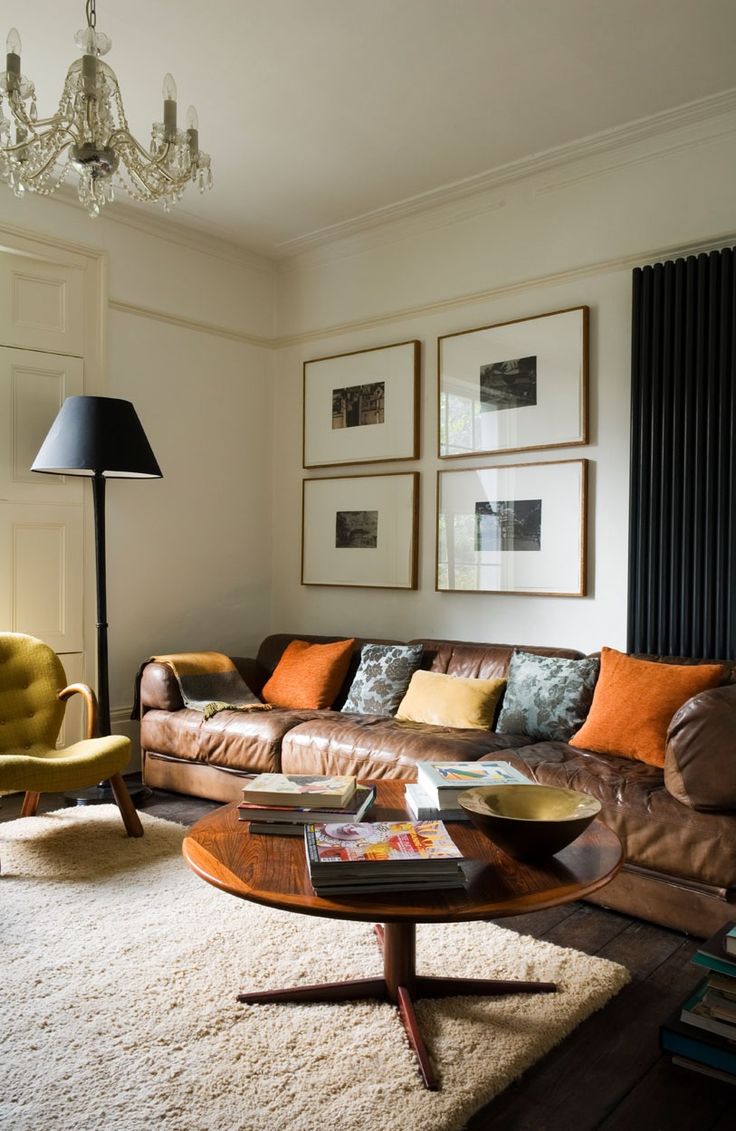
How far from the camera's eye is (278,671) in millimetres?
4410

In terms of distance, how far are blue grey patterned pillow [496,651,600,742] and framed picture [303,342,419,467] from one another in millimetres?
1493

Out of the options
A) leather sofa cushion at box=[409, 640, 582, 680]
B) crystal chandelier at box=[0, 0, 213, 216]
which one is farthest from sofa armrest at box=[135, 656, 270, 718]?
crystal chandelier at box=[0, 0, 213, 216]

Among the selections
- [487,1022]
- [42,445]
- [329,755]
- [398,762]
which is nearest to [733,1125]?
[487,1022]

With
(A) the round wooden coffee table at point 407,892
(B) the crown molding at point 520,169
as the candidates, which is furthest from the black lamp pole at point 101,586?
(B) the crown molding at point 520,169

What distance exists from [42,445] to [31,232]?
1.04 m

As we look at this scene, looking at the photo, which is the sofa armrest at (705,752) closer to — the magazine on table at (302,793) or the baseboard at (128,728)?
the magazine on table at (302,793)

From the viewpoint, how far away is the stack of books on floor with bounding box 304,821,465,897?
1.63m

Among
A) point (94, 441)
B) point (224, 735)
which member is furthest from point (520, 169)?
point (224, 735)

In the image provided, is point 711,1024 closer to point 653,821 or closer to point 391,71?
point 653,821

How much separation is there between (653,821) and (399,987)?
3.14 ft

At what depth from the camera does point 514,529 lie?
13.6 feet

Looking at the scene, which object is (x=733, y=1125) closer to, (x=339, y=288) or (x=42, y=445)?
(x=42, y=445)

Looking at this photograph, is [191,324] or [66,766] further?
[191,324]

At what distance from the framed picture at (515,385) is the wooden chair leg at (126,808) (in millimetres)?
2275
